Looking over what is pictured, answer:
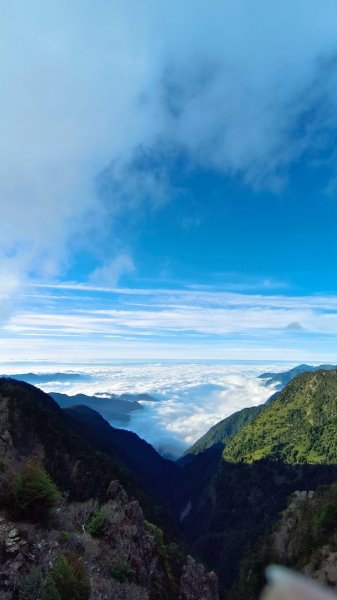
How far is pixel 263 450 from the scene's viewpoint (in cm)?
18325

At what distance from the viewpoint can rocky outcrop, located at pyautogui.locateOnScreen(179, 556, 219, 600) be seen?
32.2 metres

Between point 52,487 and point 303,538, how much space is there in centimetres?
5547

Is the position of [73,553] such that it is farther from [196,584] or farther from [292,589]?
[196,584]

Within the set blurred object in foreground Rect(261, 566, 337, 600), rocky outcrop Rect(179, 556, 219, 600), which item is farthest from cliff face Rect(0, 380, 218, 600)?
blurred object in foreground Rect(261, 566, 337, 600)

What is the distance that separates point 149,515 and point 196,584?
67457 millimetres

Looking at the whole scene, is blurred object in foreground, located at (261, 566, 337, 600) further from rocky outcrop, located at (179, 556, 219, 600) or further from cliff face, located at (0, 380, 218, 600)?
rocky outcrop, located at (179, 556, 219, 600)

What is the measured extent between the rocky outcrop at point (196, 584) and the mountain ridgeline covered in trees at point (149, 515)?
0.12 metres

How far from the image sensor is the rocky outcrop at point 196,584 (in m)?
32.2

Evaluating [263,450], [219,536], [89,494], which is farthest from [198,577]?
[263,450]

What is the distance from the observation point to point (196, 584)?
33.9 m

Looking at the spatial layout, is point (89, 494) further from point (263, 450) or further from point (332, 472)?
point (263, 450)

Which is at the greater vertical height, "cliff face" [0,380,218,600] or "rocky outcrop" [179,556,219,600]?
"cliff face" [0,380,218,600]

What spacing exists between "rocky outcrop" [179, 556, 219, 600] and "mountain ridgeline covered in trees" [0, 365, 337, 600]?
0.12m

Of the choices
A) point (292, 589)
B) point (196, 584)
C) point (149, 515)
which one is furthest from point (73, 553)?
point (149, 515)
